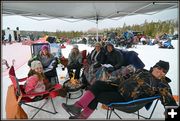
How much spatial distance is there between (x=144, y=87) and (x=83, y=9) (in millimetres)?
2923

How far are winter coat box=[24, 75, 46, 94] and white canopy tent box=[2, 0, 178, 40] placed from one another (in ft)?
5.59

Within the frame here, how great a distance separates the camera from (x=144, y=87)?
7.06ft

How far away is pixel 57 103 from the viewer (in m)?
3.08

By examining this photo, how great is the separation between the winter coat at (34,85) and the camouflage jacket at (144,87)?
3.27 ft

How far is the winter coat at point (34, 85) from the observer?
2.44 meters

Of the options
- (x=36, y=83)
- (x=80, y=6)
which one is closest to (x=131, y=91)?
(x=36, y=83)

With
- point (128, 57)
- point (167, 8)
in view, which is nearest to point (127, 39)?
point (167, 8)

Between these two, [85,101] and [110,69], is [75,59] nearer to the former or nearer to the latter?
[110,69]

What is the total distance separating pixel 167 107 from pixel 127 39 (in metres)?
12.5

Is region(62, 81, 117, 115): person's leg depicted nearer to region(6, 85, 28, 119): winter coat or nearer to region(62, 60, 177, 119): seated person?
region(62, 60, 177, 119): seated person

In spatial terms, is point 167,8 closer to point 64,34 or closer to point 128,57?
point 128,57

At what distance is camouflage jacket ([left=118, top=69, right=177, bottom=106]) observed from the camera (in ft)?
6.61

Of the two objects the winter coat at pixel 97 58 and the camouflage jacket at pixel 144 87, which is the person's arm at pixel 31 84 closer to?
the camouflage jacket at pixel 144 87

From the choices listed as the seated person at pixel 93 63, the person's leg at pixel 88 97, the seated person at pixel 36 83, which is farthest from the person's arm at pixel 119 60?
the seated person at pixel 36 83
